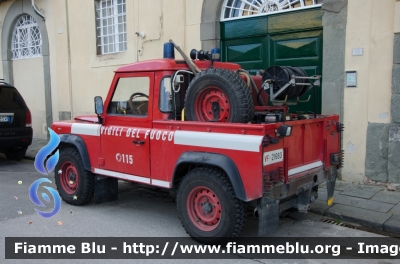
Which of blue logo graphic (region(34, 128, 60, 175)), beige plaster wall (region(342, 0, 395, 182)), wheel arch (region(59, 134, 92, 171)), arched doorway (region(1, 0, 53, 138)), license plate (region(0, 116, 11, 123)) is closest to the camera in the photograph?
blue logo graphic (region(34, 128, 60, 175))

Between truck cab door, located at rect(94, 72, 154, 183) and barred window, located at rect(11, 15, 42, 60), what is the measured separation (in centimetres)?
894

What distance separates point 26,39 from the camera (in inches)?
525

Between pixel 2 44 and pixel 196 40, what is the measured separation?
889 cm

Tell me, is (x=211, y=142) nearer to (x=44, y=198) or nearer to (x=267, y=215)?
(x=267, y=215)

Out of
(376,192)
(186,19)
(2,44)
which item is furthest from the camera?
(2,44)

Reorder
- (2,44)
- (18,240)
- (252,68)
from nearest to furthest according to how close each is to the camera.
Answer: (18,240) → (252,68) → (2,44)

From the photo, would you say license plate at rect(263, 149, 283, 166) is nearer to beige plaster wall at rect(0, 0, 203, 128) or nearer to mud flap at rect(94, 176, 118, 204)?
mud flap at rect(94, 176, 118, 204)

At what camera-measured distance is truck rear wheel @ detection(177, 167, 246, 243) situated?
3.91 meters

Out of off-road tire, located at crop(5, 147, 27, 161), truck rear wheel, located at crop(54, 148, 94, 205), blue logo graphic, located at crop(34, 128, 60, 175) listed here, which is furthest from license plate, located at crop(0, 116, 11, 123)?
truck rear wheel, located at crop(54, 148, 94, 205)

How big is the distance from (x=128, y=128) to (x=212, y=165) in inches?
57.4

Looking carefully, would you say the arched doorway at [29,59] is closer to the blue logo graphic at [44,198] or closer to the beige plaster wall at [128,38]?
the beige plaster wall at [128,38]

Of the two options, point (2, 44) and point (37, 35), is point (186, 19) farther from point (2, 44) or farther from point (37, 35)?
point (2, 44)

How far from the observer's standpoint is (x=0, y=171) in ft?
27.9

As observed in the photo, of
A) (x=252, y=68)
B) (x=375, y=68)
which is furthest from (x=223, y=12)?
(x=375, y=68)
